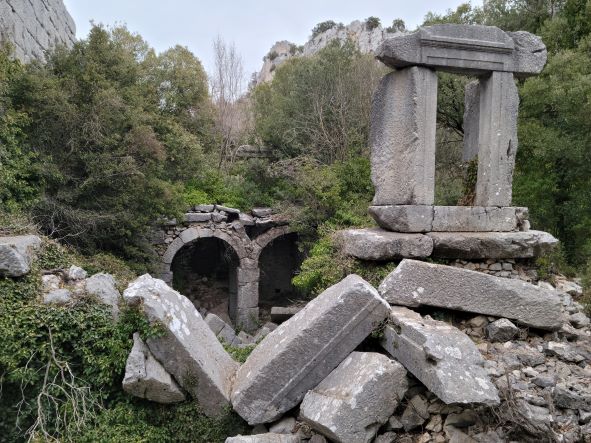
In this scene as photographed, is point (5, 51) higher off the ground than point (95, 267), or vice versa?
point (5, 51)

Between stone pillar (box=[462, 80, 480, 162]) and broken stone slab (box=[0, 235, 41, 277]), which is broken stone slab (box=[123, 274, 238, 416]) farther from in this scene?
stone pillar (box=[462, 80, 480, 162])

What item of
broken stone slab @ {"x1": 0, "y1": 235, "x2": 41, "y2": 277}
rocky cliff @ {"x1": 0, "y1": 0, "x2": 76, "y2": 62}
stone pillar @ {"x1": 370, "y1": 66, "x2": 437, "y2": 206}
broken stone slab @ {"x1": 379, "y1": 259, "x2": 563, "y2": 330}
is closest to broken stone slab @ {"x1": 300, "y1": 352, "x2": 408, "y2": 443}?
broken stone slab @ {"x1": 379, "y1": 259, "x2": 563, "y2": 330}

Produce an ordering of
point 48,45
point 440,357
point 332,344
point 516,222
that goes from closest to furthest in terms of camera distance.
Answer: point 440,357 → point 332,344 → point 516,222 → point 48,45

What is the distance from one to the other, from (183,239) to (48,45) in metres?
5.16

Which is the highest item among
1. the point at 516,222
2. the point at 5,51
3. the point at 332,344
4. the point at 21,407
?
the point at 5,51

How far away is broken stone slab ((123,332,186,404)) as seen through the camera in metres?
3.42

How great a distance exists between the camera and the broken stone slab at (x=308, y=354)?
11.1 feet

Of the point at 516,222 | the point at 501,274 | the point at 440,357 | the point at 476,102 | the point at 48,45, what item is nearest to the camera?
the point at 440,357

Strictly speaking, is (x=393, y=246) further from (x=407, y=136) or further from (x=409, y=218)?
(x=407, y=136)

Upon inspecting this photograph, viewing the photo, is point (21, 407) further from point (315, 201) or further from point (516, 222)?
point (315, 201)

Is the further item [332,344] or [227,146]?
[227,146]

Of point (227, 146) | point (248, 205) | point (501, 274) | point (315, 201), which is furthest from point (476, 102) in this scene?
point (227, 146)

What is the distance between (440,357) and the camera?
2.97 meters

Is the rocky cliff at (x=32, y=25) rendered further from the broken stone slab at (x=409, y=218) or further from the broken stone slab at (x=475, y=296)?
the broken stone slab at (x=475, y=296)
